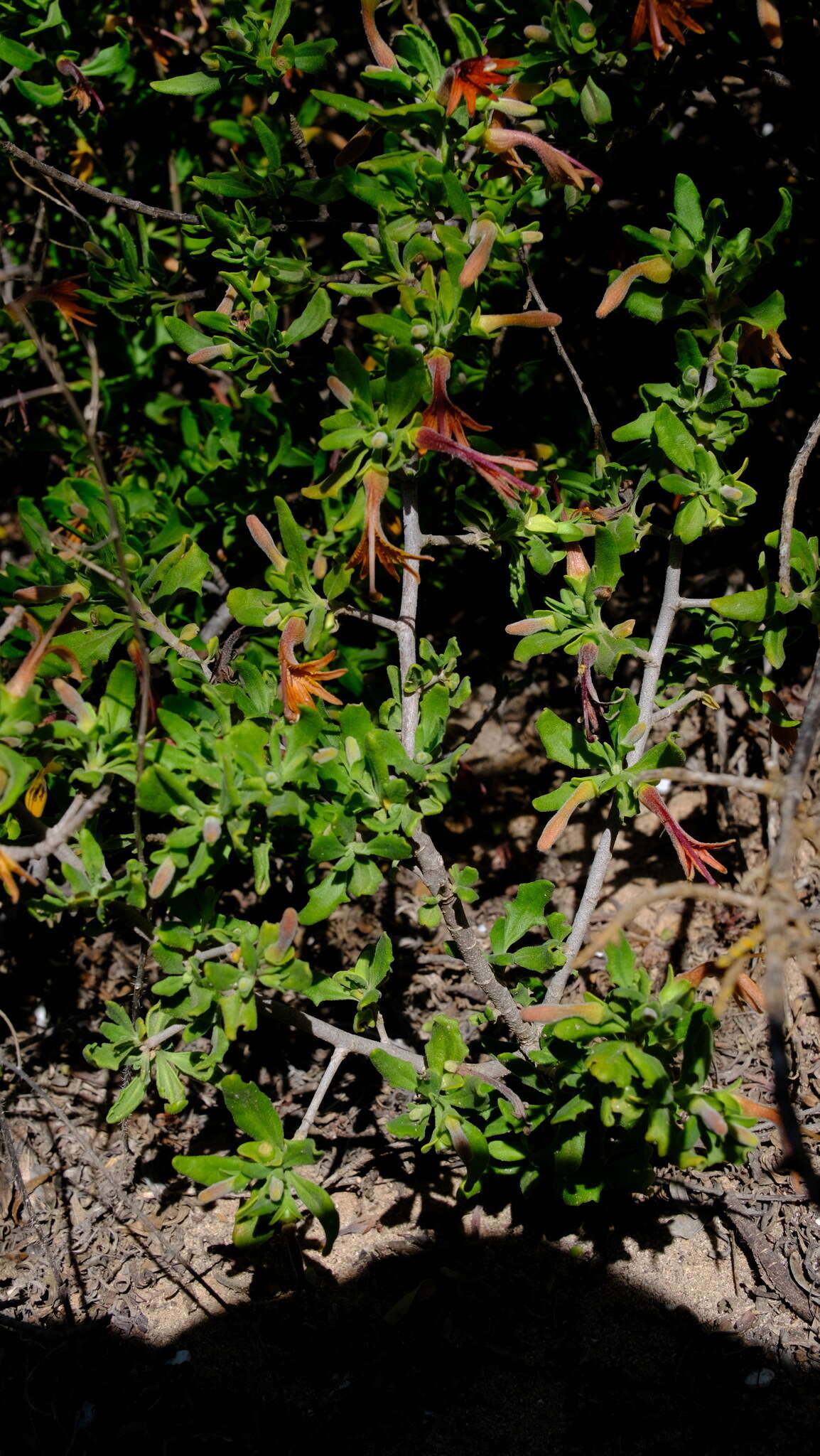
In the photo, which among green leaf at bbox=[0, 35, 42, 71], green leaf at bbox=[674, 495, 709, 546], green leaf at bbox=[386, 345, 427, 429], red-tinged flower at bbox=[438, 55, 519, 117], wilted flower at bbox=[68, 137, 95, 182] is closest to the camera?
green leaf at bbox=[386, 345, 427, 429]

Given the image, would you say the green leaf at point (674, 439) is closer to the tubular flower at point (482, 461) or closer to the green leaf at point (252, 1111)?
the tubular flower at point (482, 461)

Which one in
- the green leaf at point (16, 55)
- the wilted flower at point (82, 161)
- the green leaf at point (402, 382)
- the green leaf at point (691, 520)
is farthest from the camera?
the wilted flower at point (82, 161)

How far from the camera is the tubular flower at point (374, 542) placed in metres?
1.44

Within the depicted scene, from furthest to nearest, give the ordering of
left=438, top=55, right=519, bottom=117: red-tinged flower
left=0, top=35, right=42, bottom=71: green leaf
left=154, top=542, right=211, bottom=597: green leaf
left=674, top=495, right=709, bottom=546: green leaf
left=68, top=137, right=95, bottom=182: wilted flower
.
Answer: left=68, top=137, right=95, bottom=182: wilted flower → left=0, top=35, right=42, bottom=71: green leaf → left=154, top=542, right=211, bottom=597: green leaf → left=674, top=495, right=709, bottom=546: green leaf → left=438, top=55, right=519, bottom=117: red-tinged flower

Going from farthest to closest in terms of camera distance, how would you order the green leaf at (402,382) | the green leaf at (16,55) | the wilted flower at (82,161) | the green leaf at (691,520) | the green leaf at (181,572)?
the wilted flower at (82,161)
the green leaf at (16,55)
the green leaf at (181,572)
the green leaf at (691,520)
the green leaf at (402,382)

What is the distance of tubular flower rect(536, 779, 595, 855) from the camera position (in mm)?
1579

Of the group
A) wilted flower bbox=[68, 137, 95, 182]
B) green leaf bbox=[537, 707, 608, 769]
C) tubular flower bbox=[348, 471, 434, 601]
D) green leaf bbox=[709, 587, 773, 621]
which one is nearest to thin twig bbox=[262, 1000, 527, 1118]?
green leaf bbox=[537, 707, 608, 769]

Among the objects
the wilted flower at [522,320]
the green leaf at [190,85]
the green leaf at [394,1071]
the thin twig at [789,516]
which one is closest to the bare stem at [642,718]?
the thin twig at [789,516]

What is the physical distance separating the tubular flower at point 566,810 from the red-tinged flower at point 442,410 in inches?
21.5

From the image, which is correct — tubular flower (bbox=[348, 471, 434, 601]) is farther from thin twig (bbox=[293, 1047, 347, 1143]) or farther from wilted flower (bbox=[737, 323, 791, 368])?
thin twig (bbox=[293, 1047, 347, 1143])

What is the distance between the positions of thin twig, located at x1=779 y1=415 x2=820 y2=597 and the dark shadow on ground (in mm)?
1273

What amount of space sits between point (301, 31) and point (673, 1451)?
268cm

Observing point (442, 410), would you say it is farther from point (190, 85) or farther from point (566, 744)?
point (190, 85)

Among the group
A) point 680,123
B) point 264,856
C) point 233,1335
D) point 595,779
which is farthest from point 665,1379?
point 680,123
